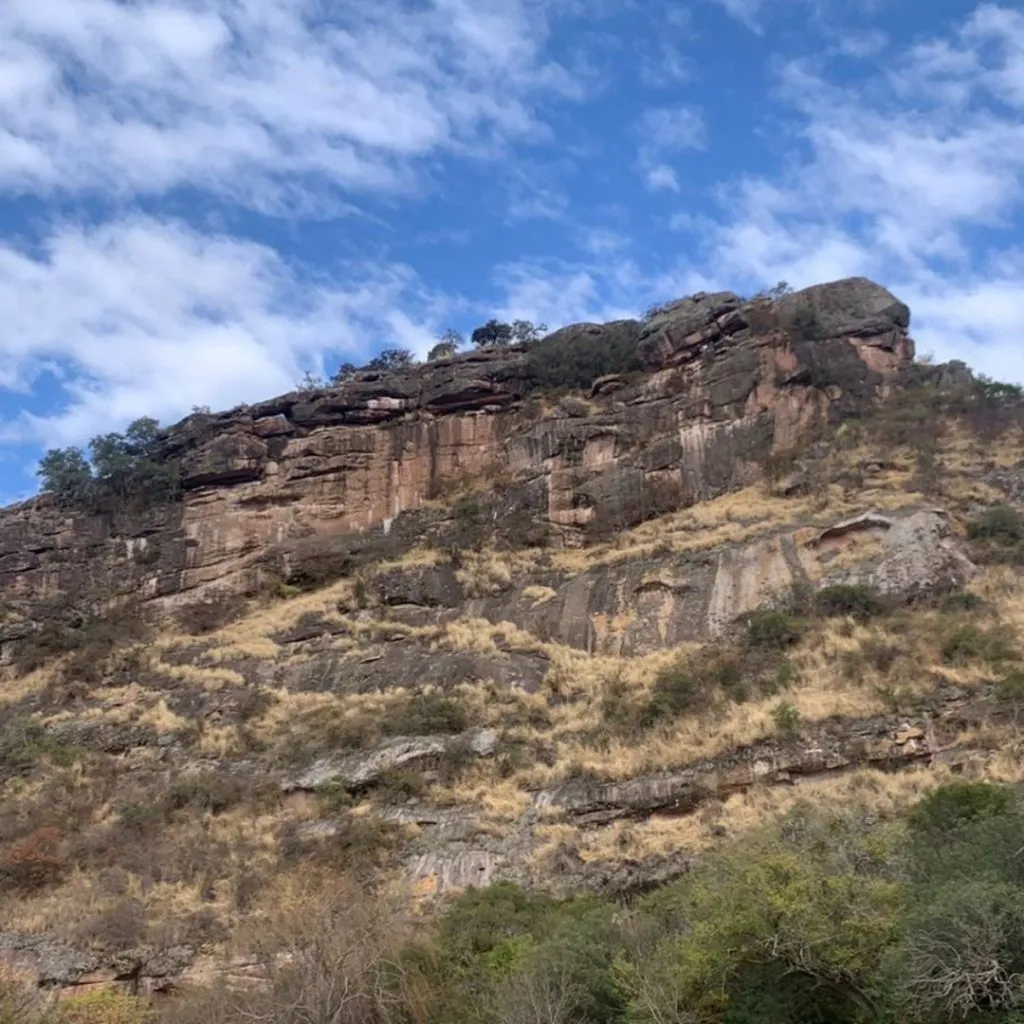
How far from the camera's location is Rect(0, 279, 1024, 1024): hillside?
19.7 meters

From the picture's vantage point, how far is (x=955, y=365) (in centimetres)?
4212

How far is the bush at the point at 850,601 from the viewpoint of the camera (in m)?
26.8

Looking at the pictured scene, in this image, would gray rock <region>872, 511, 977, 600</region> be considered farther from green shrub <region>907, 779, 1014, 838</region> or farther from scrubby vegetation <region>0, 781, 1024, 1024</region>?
green shrub <region>907, 779, 1014, 838</region>

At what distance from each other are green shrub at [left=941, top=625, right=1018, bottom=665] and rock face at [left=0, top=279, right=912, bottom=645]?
49.1 feet

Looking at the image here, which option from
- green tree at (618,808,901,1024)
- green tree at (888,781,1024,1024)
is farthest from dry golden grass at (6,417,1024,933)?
green tree at (888,781,1024,1024)

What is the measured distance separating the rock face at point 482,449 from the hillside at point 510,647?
16 centimetres

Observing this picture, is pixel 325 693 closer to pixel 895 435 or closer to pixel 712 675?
pixel 712 675

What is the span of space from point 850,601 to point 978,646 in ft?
14.9

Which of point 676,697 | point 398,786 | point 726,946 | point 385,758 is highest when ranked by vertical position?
point 676,697

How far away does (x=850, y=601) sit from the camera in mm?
26969

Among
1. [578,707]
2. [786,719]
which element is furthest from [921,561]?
[578,707]

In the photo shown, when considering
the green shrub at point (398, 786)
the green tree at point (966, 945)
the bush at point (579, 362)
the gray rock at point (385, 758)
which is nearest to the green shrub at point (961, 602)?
the gray rock at point (385, 758)

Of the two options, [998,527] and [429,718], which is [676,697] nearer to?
[429,718]

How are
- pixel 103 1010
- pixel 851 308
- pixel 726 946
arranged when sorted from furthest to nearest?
pixel 851 308 → pixel 103 1010 → pixel 726 946
